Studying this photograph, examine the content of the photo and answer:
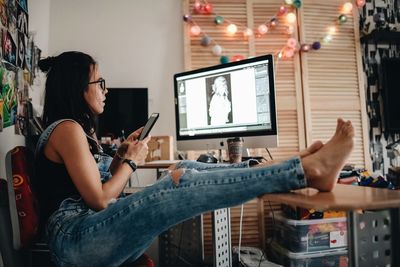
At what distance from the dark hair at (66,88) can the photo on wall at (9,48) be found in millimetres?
380

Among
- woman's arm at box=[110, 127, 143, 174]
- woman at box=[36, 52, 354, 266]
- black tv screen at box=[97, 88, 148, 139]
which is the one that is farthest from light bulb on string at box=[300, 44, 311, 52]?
woman at box=[36, 52, 354, 266]

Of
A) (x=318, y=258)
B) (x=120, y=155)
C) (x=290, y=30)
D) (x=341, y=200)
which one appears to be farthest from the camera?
(x=290, y=30)

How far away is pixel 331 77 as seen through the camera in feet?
9.30

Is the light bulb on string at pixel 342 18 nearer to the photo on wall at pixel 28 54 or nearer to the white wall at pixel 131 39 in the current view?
the white wall at pixel 131 39

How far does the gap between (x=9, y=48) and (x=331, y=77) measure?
7.84ft

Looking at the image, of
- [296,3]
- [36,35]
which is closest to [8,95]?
[36,35]

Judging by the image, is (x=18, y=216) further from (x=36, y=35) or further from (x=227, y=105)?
(x=36, y=35)

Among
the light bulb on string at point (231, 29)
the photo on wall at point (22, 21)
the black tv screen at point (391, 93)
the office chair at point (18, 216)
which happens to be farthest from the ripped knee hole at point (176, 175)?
the black tv screen at point (391, 93)

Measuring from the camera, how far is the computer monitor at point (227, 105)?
170cm

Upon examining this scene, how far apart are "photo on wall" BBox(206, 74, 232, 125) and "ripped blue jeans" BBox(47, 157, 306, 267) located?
919mm

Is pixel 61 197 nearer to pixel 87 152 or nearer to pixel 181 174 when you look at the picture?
pixel 87 152

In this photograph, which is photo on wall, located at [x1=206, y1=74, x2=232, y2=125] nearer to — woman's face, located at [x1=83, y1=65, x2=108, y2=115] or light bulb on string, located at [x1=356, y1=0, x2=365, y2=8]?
woman's face, located at [x1=83, y1=65, x2=108, y2=115]

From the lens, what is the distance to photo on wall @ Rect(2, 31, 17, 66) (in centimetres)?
148

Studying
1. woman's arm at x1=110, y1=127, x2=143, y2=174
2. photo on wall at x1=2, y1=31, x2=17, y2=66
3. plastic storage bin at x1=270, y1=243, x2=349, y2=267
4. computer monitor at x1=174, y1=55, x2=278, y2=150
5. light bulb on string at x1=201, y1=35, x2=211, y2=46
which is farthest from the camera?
light bulb on string at x1=201, y1=35, x2=211, y2=46
